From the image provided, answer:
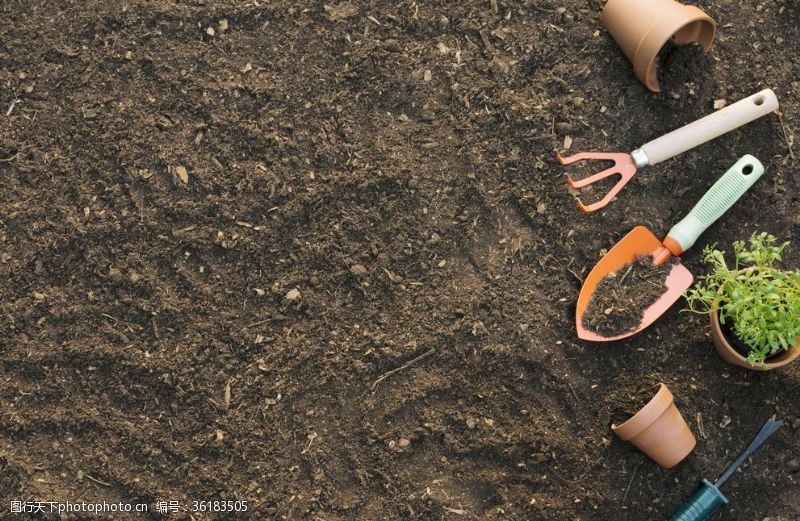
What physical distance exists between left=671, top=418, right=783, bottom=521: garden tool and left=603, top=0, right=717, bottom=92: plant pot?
3.25 ft

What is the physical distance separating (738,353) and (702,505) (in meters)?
0.42

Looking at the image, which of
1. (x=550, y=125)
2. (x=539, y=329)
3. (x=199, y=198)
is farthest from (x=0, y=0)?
(x=539, y=329)

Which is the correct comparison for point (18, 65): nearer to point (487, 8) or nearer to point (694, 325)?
point (487, 8)

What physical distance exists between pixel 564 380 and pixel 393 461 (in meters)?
0.52

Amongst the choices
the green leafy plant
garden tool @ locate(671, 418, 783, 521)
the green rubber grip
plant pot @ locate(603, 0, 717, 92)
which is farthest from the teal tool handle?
plant pot @ locate(603, 0, 717, 92)

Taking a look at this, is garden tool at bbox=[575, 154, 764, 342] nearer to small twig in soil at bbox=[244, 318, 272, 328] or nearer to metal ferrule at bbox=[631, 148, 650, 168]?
metal ferrule at bbox=[631, 148, 650, 168]

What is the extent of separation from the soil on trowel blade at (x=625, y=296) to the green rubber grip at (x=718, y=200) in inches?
3.5

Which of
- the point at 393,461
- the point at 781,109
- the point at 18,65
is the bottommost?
the point at 393,461

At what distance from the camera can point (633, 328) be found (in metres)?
1.96

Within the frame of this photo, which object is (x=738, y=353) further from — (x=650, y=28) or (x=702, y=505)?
(x=650, y=28)

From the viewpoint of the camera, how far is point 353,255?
78.4 inches

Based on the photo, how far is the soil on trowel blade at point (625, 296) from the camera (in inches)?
76.9

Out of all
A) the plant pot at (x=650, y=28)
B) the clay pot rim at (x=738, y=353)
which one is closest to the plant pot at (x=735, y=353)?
the clay pot rim at (x=738, y=353)

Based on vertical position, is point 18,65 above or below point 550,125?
below
